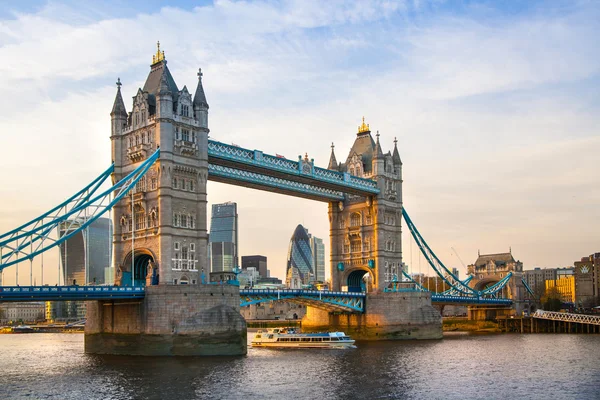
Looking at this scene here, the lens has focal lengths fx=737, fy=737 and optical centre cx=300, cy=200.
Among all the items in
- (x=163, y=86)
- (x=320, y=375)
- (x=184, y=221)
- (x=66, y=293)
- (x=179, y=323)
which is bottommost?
(x=320, y=375)

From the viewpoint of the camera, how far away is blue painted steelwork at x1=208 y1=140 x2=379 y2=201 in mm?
80125

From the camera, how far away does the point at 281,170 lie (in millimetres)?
86812

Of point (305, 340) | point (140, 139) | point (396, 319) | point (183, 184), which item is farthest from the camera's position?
point (396, 319)

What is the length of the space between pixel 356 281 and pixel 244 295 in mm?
32368

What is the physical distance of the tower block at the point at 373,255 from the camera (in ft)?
321

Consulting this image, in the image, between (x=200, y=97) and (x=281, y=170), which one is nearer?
(x=200, y=97)

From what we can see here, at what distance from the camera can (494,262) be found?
547 feet

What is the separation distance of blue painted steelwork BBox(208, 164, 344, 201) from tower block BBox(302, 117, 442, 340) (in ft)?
14.8

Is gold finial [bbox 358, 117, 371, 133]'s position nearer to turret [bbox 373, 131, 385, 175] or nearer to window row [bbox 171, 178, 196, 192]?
turret [bbox 373, 131, 385, 175]

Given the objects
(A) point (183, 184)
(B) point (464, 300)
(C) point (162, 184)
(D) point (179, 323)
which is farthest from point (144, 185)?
(B) point (464, 300)

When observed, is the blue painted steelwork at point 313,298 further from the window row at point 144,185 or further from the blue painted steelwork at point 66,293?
the window row at point 144,185

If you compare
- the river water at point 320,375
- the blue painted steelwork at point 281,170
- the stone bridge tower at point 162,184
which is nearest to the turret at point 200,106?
the stone bridge tower at point 162,184

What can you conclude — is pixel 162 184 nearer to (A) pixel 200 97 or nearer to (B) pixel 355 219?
(A) pixel 200 97

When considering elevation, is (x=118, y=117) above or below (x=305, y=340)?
above
